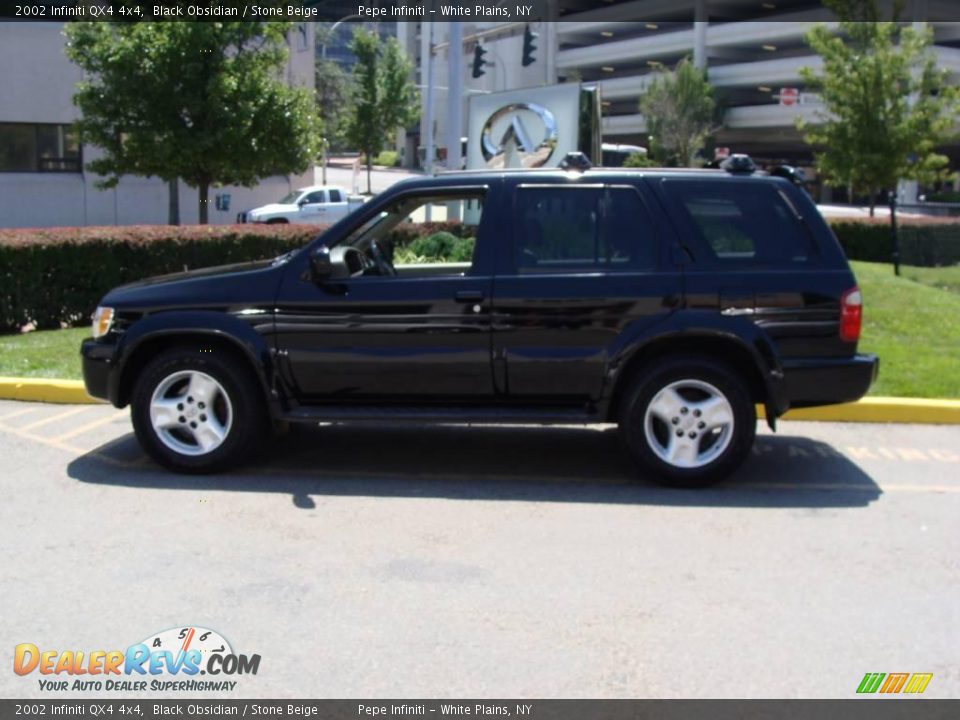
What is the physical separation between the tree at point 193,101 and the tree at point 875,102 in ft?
40.7

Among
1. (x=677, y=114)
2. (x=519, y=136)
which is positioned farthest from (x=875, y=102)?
(x=677, y=114)

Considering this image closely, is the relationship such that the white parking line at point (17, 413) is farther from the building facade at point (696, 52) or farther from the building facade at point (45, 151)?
the building facade at point (696, 52)

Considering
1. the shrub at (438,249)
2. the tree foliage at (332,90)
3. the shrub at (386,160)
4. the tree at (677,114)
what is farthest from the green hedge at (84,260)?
the shrub at (386,160)

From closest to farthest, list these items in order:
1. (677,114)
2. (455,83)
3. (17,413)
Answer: (17,413), (455,83), (677,114)

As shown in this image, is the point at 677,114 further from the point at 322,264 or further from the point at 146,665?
the point at 146,665

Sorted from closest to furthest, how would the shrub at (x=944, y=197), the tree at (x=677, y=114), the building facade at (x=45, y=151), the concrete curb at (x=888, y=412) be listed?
the concrete curb at (x=888, y=412), the building facade at (x=45, y=151), the shrub at (x=944, y=197), the tree at (x=677, y=114)

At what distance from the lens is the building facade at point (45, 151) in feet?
90.8

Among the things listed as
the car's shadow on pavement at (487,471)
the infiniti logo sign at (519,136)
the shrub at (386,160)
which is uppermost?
the shrub at (386,160)

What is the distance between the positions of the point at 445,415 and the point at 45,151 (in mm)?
25485

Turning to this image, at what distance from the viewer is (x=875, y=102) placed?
24875mm

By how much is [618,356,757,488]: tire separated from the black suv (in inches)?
0.5

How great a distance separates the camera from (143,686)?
407cm
